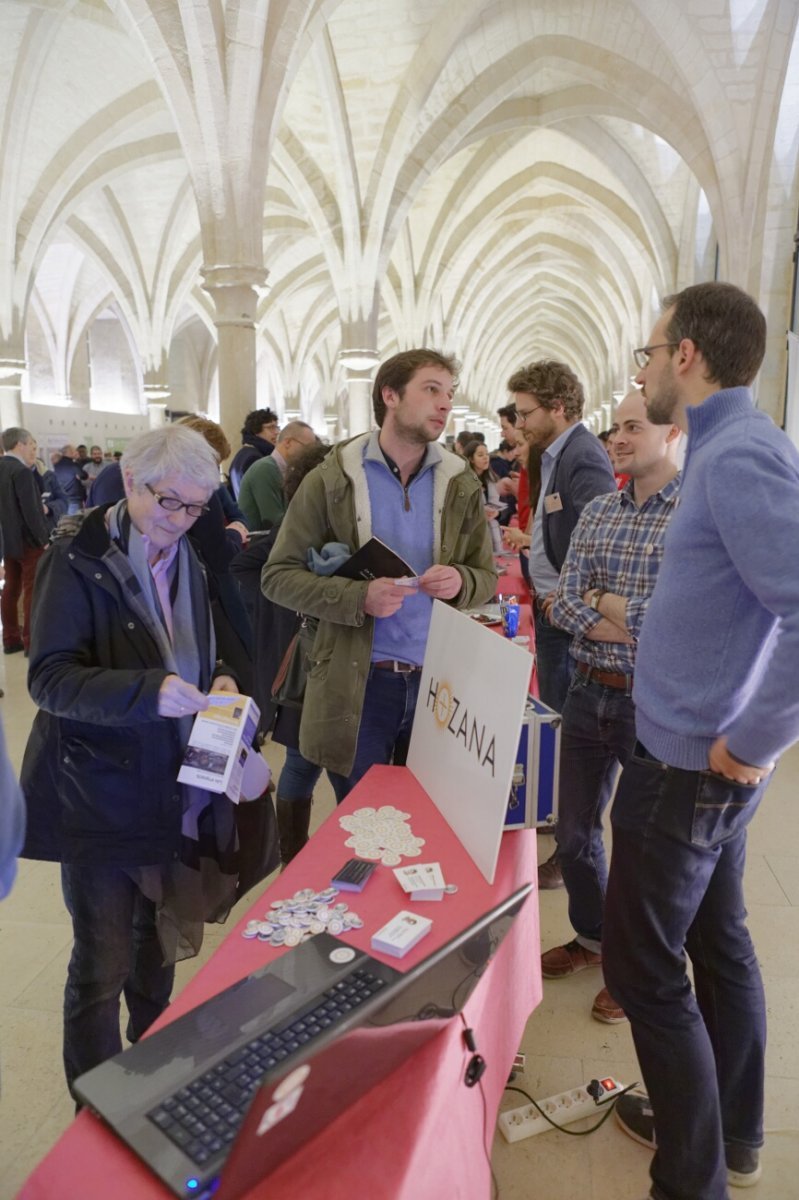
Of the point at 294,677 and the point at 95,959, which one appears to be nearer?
the point at 95,959

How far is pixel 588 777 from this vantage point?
102 inches

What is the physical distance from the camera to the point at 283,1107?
0.83 meters

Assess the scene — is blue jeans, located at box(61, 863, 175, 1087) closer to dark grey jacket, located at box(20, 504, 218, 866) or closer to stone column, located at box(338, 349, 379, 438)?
dark grey jacket, located at box(20, 504, 218, 866)

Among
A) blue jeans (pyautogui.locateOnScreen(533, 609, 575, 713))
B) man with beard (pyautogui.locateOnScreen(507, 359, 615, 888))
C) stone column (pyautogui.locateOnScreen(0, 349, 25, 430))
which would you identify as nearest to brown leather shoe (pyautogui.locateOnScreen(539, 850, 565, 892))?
man with beard (pyautogui.locateOnScreen(507, 359, 615, 888))

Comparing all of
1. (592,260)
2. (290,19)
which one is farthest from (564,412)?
(592,260)

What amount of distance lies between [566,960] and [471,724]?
155cm

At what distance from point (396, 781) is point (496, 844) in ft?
2.12

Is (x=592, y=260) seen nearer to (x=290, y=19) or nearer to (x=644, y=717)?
(x=290, y=19)

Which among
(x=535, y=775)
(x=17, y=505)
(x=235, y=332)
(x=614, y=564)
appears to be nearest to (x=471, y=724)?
(x=535, y=775)

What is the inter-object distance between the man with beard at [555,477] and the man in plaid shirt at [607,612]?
574 mm

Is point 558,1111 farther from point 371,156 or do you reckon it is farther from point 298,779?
point 371,156

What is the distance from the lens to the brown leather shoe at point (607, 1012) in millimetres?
2650

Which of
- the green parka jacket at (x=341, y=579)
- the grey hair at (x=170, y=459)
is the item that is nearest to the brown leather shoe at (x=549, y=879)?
the green parka jacket at (x=341, y=579)

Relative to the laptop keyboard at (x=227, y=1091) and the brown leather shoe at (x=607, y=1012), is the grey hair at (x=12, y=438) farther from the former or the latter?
the laptop keyboard at (x=227, y=1091)
